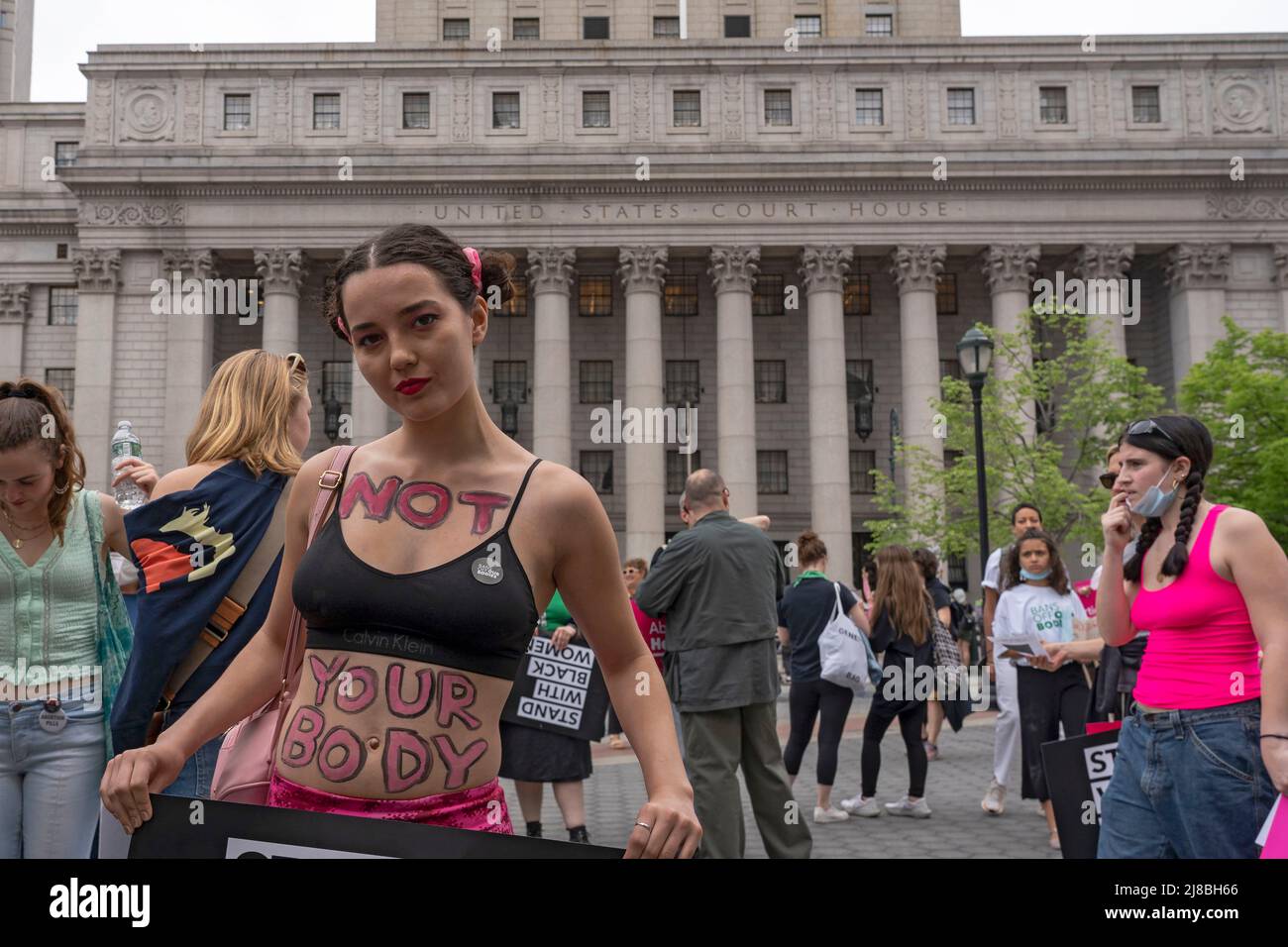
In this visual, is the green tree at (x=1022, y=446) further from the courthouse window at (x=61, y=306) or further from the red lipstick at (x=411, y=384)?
the courthouse window at (x=61, y=306)

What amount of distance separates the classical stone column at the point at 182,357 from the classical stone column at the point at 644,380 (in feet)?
53.1

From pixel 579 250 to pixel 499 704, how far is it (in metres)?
42.1

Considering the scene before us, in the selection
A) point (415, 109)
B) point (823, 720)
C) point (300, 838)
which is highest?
point (415, 109)

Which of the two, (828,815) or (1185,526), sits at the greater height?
(1185,526)

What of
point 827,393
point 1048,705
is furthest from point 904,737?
point 827,393

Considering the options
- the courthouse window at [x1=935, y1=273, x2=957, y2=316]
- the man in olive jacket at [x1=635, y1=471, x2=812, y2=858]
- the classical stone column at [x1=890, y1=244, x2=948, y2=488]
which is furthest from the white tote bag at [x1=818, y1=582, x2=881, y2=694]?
the courthouse window at [x1=935, y1=273, x2=957, y2=316]

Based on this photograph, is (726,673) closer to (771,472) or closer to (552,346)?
(552,346)

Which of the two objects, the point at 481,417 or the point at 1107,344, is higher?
the point at 1107,344

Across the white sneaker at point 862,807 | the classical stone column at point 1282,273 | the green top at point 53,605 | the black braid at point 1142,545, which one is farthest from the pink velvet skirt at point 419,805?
the classical stone column at point 1282,273

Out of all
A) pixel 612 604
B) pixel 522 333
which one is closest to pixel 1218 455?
pixel 522 333

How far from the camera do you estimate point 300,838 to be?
2111 millimetres

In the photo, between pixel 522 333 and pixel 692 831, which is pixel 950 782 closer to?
pixel 692 831

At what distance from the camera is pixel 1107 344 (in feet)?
123

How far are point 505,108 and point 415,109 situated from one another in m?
3.65
